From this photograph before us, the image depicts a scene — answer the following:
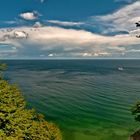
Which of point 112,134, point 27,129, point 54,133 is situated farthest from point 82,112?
point 27,129

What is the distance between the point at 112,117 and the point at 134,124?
9.28 meters

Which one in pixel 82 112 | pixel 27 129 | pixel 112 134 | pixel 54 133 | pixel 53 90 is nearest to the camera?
pixel 27 129

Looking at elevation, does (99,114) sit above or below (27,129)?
below

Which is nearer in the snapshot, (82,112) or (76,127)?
(76,127)

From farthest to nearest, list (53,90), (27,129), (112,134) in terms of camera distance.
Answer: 1. (53,90)
2. (112,134)
3. (27,129)

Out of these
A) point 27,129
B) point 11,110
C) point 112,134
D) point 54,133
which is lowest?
point 112,134

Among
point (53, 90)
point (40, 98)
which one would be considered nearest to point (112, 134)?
point (40, 98)

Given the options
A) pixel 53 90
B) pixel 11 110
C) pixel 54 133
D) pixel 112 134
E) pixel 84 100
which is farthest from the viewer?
pixel 53 90

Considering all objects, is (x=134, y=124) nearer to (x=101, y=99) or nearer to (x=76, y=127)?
(x=76, y=127)

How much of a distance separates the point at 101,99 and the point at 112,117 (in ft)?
87.1

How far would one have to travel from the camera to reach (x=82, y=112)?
315 ft

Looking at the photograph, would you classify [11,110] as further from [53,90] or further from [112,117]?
[53,90]

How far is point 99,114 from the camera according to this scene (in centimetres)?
9338

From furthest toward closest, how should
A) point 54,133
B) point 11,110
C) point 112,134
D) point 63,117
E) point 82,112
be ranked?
point 82,112
point 63,117
point 112,134
point 54,133
point 11,110
